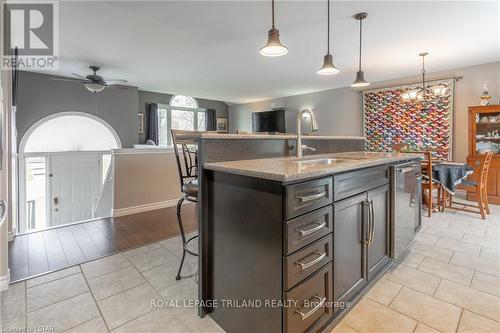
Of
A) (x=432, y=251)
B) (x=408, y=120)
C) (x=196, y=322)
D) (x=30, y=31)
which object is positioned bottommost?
(x=196, y=322)

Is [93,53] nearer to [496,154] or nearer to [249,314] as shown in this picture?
[249,314]

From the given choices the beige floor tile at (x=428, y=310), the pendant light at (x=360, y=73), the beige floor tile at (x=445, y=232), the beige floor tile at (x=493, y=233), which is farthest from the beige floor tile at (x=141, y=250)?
the beige floor tile at (x=493, y=233)

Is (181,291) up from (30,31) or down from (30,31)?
down

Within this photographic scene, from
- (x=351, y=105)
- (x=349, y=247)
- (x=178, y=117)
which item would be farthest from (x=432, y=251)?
(x=178, y=117)

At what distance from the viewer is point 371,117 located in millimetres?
5938

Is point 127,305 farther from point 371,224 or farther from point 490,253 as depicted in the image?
point 490,253

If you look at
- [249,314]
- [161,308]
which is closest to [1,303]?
[161,308]

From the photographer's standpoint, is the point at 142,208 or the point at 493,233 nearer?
the point at 493,233

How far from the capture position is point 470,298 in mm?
1733

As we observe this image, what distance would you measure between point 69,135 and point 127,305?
5.86m

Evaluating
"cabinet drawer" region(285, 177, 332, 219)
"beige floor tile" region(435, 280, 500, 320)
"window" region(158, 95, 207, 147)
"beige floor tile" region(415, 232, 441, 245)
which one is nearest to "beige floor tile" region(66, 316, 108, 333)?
"cabinet drawer" region(285, 177, 332, 219)

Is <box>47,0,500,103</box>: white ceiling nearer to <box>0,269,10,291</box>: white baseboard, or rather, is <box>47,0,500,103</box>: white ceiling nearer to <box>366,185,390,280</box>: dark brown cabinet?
<box>366,185,390,280</box>: dark brown cabinet

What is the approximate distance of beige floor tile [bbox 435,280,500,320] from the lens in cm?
161

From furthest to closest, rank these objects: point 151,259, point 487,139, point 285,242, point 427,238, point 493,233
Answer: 1. point 487,139
2. point 493,233
3. point 427,238
4. point 151,259
5. point 285,242
